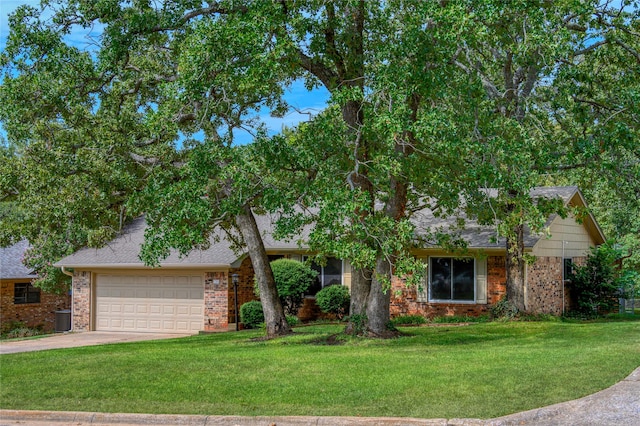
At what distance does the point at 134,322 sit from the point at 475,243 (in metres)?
12.1

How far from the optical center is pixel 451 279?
2352cm

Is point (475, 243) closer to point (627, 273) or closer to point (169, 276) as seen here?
point (627, 273)

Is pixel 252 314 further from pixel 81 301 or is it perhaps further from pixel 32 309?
pixel 32 309

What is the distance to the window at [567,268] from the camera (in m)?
25.1

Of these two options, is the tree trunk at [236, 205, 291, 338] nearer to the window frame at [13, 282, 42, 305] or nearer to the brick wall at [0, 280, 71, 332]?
the window frame at [13, 282, 42, 305]

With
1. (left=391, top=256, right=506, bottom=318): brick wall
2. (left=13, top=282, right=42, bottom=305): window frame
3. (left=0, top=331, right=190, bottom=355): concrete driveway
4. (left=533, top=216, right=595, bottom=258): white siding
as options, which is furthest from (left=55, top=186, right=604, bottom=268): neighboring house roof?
(left=13, top=282, right=42, bottom=305): window frame

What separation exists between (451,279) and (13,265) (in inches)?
750

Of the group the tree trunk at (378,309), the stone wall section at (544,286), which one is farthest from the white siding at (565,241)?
the tree trunk at (378,309)

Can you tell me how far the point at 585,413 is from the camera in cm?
876

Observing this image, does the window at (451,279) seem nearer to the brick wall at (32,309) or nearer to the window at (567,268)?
the window at (567,268)

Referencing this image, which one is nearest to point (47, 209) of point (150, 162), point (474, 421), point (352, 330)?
point (150, 162)

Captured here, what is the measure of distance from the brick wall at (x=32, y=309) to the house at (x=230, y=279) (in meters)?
5.35

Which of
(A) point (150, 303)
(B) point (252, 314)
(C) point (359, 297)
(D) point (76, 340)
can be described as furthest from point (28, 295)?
(C) point (359, 297)

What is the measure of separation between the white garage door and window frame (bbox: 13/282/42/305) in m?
6.18
